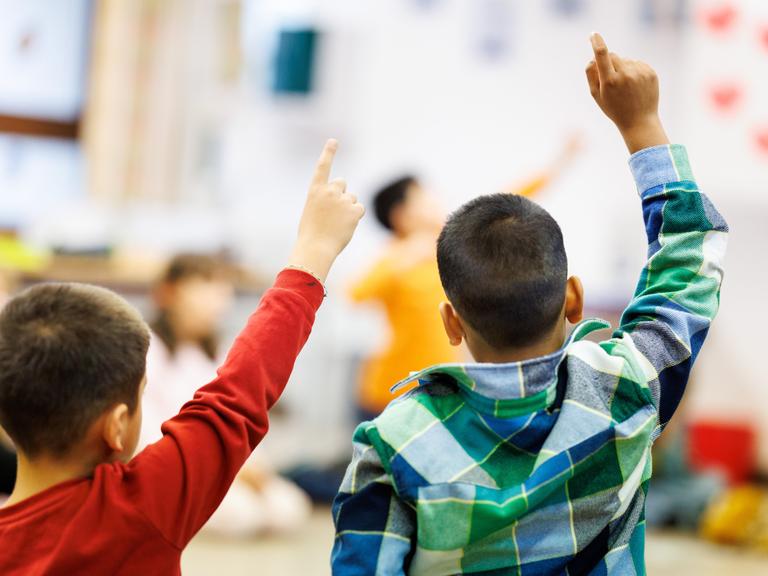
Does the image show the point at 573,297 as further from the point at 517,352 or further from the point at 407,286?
the point at 407,286

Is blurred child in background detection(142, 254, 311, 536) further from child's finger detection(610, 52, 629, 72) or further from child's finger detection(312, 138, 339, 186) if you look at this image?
child's finger detection(610, 52, 629, 72)

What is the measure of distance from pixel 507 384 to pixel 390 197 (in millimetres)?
2050

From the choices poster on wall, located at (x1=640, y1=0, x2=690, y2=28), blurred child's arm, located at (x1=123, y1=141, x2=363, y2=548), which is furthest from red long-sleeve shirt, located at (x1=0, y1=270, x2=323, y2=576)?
poster on wall, located at (x1=640, y1=0, x2=690, y2=28)

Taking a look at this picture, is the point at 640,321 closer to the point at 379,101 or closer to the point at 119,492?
the point at 119,492

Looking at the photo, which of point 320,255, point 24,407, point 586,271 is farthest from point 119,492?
point 586,271

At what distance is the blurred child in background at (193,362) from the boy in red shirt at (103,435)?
1.94m

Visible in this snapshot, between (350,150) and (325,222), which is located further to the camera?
(350,150)

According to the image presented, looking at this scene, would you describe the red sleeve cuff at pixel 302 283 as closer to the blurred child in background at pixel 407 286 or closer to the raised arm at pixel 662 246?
the raised arm at pixel 662 246

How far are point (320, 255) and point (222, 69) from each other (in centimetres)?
414

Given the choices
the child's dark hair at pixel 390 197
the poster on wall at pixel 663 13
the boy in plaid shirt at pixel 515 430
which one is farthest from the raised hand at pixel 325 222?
the poster on wall at pixel 663 13

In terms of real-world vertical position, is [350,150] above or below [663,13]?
below


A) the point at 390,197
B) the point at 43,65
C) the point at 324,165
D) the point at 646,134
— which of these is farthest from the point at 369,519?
the point at 43,65

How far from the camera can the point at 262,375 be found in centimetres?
88

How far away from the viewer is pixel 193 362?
2.90 meters
